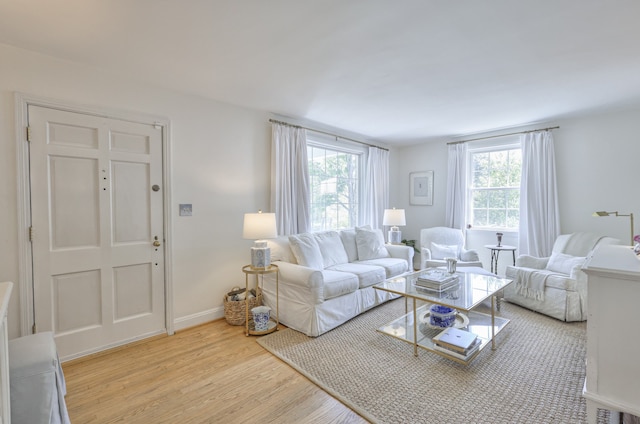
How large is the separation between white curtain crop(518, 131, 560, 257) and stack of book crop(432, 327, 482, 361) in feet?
7.97

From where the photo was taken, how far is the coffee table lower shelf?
2322mm

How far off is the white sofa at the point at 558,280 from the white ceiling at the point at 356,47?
1630 millimetres

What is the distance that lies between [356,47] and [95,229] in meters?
2.59

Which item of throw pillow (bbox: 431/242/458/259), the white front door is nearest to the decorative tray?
throw pillow (bbox: 431/242/458/259)

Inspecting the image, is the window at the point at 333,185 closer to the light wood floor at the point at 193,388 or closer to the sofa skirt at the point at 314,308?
the sofa skirt at the point at 314,308

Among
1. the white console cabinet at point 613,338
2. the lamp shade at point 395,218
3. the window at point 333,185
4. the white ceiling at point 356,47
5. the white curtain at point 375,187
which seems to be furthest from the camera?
the white curtain at point 375,187

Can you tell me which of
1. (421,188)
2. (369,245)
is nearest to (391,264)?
(369,245)

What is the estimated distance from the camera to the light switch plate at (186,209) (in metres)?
2.95

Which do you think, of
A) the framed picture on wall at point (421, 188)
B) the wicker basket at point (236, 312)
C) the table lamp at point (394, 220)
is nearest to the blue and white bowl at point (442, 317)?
the wicker basket at point (236, 312)

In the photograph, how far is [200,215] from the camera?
308cm

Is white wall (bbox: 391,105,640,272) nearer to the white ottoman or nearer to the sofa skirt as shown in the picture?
the sofa skirt

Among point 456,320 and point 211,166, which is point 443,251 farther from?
point 211,166

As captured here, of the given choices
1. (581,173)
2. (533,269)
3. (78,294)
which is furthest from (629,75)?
(78,294)

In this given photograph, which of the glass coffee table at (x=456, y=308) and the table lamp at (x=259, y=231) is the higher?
the table lamp at (x=259, y=231)
